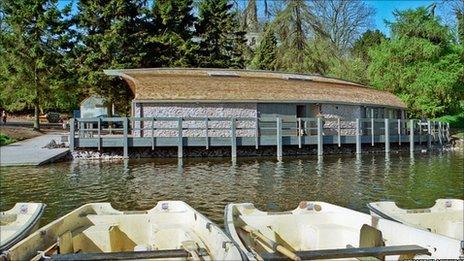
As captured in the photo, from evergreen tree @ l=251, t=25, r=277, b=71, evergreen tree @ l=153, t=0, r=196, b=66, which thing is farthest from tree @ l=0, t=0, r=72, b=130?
evergreen tree @ l=251, t=25, r=277, b=71

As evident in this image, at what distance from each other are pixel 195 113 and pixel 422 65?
21.2 metres

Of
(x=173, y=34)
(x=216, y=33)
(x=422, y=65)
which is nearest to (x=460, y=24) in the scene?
(x=422, y=65)

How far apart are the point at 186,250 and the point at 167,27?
113 ft

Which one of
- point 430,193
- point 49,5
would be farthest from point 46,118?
point 430,193

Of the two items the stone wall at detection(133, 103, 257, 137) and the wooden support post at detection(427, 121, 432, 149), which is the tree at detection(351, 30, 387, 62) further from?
the stone wall at detection(133, 103, 257, 137)

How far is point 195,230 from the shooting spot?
7.06 meters

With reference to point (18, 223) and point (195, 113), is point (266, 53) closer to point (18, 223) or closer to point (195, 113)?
point (195, 113)

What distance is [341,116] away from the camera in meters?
28.4

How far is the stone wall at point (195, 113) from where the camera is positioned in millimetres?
24734

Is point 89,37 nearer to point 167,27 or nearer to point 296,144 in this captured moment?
point 167,27

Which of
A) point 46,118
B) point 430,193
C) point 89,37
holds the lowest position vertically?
point 430,193

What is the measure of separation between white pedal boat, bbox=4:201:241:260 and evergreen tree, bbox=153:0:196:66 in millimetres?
30044

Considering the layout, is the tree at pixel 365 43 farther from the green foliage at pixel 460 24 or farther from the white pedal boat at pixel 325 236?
the white pedal boat at pixel 325 236

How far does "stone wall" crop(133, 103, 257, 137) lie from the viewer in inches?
974
